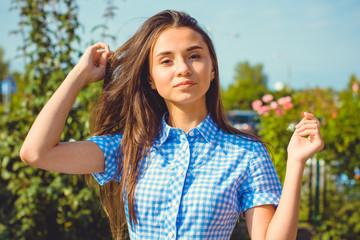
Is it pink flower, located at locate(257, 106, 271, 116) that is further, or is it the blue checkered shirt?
pink flower, located at locate(257, 106, 271, 116)

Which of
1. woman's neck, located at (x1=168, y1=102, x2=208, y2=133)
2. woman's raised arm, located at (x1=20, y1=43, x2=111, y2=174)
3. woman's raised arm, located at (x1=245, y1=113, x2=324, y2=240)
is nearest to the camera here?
woman's raised arm, located at (x1=245, y1=113, x2=324, y2=240)

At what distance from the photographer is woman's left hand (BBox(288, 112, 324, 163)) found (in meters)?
1.32

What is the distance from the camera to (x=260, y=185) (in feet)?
4.67

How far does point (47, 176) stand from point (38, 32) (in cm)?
121

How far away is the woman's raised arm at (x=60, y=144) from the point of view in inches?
55.8

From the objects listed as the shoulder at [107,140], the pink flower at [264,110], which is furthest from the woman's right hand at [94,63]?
the pink flower at [264,110]

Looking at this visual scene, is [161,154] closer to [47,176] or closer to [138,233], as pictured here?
[138,233]

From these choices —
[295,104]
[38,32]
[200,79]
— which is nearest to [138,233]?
[200,79]

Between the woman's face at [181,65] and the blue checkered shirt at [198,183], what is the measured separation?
7.3 inches

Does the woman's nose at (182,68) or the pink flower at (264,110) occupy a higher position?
the woman's nose at (182,68)

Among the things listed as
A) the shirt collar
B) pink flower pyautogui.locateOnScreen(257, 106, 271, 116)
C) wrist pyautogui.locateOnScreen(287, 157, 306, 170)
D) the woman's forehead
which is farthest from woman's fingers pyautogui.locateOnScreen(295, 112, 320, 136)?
pink flower pyautogui.locateOnScreen(257, 106, 271, 116)

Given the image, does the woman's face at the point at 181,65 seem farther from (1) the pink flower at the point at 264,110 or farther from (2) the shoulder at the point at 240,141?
(1) the pink flower at the point at 264,110

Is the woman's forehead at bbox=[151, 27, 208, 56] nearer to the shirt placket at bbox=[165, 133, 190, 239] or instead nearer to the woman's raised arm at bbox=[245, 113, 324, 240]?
the shirt placket at bbox=[165, 133, 190, 239]

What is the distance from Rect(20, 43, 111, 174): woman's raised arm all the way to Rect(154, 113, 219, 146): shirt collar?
11.1 inches
